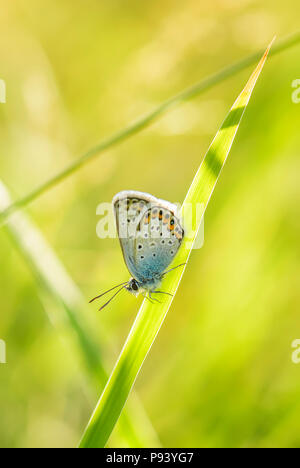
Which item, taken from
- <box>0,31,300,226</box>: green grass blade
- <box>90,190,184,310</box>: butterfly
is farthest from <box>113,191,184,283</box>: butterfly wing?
<box>0,31,300,226</box>: green grass blade

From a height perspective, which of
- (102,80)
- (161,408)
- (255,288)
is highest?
(102,80)

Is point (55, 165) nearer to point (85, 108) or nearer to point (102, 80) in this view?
point (85, 108)

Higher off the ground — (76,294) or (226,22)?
(226,22)

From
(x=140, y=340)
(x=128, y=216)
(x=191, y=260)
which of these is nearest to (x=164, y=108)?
(x=128, y=216)

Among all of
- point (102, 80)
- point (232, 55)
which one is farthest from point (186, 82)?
point (102, 80)

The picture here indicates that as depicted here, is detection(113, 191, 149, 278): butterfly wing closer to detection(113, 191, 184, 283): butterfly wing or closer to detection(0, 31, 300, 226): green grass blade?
detection(113, 191, 184, 283): butterfly wing

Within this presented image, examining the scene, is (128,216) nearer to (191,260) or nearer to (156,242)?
(156,242)

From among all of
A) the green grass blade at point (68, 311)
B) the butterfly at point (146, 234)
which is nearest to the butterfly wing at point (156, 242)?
the butterfly at point (146, 234)
